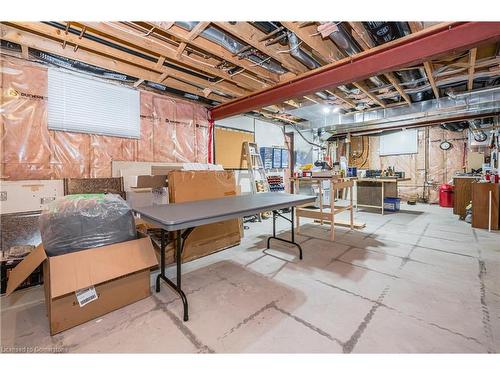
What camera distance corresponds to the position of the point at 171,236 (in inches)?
111

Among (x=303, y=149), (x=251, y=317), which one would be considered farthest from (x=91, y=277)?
(x=303, y=149)

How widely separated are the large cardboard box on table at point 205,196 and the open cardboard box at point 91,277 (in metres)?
0.97

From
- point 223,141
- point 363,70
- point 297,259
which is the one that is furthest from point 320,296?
point 223,141

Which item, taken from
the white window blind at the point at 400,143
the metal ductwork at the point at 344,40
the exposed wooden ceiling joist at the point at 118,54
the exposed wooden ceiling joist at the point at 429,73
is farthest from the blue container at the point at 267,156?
the white window blind at the point at 400,143

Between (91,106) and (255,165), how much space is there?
3507mm

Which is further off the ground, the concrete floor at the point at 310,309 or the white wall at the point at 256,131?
the white wall at the point at 256,131

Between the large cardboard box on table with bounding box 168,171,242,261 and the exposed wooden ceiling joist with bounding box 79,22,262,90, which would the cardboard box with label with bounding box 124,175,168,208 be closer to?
the large cardboard box on table with bounding box 168,171,242,261

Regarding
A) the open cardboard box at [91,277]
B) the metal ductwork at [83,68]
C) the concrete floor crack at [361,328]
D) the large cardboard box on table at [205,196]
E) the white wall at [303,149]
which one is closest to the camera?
the concrete floor crack at [361,328]

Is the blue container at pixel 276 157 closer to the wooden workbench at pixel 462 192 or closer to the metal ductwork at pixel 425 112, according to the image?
the metal ductwork at pixel 425 112

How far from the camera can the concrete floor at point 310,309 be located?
143 cm

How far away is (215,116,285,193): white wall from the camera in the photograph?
546 centimetres

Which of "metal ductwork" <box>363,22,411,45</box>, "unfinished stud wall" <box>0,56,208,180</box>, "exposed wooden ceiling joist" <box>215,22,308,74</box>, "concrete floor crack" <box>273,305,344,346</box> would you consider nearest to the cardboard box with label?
"unfinished stud wall" <box>0,56,208,180</box>

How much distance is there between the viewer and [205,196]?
3.15 meters

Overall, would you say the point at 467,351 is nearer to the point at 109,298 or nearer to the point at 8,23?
the point at 109,298
